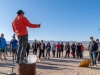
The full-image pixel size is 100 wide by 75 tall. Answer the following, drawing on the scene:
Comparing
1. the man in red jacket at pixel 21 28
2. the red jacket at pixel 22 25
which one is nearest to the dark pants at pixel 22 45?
the man in red jacket at pixel 21 28

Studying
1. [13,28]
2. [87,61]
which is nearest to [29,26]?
[13,28]

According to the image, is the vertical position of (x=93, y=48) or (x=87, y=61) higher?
(x=93, y=48)

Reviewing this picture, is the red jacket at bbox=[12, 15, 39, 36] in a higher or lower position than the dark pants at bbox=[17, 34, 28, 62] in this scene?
higher

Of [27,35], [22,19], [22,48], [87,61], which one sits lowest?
[87,61]

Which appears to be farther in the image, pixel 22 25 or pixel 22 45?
pixel 22 45

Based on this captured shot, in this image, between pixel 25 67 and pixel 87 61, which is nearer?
pixel 25 67

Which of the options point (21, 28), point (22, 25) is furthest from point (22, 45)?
point (22, 25)

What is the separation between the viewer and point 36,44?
1992cm

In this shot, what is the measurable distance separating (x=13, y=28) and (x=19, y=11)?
28.2 inches

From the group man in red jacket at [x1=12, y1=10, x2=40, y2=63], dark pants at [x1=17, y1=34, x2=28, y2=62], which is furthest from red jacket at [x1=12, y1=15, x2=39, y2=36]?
dark pants at [x1=17, y1=34, x2=28, y2=62]

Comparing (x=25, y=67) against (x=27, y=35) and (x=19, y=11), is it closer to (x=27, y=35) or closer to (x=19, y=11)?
(x=27, y=35)

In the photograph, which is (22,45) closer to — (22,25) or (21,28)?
(21,28)

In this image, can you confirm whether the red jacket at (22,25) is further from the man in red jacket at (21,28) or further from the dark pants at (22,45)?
the dark pants at (22,45)

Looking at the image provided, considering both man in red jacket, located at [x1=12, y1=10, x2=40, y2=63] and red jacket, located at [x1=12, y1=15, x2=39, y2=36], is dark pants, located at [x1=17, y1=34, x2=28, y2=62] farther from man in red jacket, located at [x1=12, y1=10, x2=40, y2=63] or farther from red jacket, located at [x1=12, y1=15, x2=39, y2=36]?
red jacket, located at [x1=12, y1=15, x2=39, y2=36]
